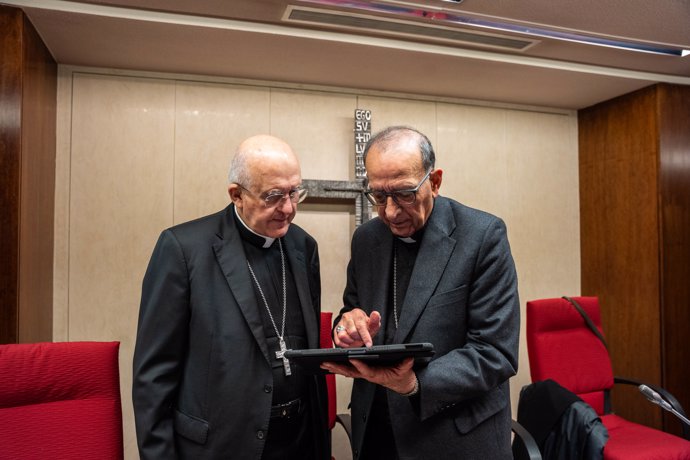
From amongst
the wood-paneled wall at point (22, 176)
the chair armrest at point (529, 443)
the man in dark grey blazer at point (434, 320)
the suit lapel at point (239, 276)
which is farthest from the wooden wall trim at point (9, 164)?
the chair armrest at point (529, 443)

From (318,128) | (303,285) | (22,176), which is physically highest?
(318,128)

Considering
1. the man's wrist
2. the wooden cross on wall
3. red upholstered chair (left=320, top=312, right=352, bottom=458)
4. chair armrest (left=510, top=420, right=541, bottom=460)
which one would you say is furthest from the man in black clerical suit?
the wooden cross on wall

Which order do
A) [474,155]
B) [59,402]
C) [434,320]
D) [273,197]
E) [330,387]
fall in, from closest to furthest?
[434,320] → [273,197] → [59,402] → [330,387] → [474,155]

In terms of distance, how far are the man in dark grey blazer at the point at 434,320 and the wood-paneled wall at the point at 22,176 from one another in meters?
1.79

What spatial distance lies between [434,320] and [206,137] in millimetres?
2452

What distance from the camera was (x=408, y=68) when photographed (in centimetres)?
340

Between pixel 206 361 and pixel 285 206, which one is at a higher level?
pixel 285 206

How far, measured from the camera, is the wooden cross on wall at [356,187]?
3574mm

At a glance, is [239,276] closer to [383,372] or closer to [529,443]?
[383,372]

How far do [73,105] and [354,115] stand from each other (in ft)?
6.03

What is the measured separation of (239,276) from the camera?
1.78 m

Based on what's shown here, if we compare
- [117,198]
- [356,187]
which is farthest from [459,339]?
[117,198]

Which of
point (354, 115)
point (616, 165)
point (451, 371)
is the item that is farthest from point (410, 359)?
point (616, 165)

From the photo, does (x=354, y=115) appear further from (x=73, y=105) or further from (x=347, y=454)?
(x=347, y=454)
